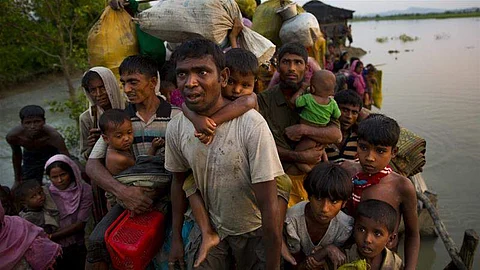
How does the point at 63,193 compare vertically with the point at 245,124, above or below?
below

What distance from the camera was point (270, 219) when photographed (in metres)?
1.72

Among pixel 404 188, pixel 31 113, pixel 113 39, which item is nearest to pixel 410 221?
pixel 404 188

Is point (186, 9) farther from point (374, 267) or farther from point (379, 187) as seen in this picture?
point (374, 267)

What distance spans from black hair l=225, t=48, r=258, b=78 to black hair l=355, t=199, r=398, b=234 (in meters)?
0.95

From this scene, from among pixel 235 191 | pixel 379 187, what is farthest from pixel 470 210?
pixel 235 191

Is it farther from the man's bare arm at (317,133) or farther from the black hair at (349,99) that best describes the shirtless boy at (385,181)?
the black hair at (349,99)

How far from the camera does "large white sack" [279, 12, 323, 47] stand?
10.6 feet

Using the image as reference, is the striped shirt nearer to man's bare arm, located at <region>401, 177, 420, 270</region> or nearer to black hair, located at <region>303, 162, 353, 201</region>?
black hair, located at <region>303, 162, 353, 201</region>

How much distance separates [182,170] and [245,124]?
0.45 meters

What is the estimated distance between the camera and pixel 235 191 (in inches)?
70.8

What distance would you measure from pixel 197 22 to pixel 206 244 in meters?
1.46

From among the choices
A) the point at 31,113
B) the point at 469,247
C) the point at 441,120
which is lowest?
the point at 441,120

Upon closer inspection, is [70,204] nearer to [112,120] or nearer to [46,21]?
[112,120]

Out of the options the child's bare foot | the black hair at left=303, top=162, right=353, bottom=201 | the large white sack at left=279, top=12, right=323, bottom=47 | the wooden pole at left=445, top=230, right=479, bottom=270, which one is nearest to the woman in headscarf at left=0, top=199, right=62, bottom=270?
the child's bare foot
